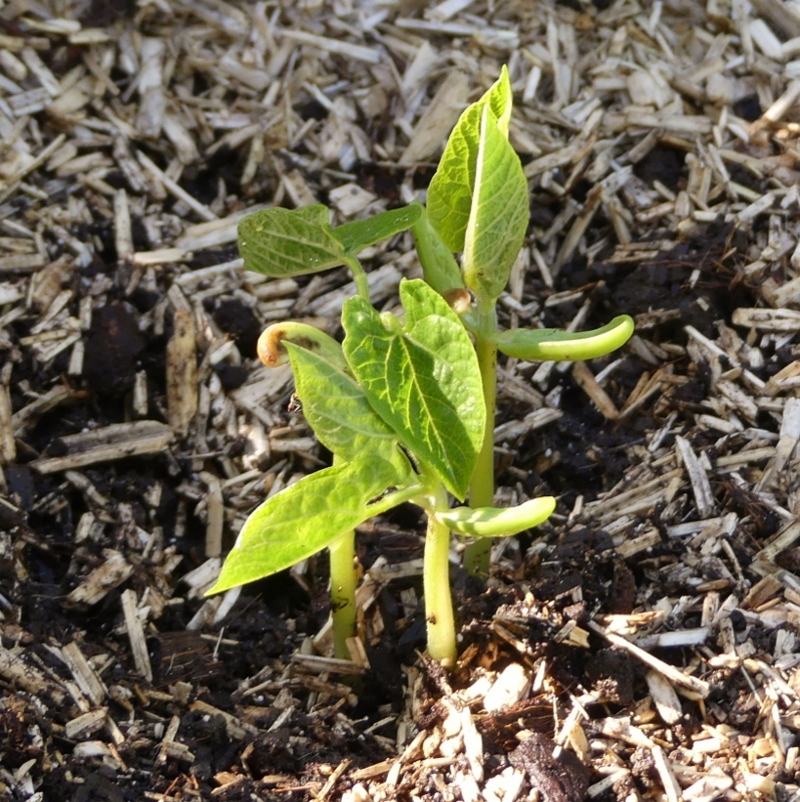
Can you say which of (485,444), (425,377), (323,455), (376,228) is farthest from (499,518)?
(323,455)

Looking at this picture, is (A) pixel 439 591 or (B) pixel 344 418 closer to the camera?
(B) pixel 344 418

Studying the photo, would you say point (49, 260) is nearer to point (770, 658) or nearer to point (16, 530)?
point (16, 530)

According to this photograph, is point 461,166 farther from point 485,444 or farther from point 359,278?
point 485,444

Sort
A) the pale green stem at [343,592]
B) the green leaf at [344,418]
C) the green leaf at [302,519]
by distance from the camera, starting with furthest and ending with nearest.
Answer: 1. the pale green stem at [343,592]
2. the green leaf at [344,418]
3. the green leaf at [302,519]

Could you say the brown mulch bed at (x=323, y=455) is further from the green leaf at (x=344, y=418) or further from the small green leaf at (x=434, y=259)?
the small green leaf at (x=434, y=259)

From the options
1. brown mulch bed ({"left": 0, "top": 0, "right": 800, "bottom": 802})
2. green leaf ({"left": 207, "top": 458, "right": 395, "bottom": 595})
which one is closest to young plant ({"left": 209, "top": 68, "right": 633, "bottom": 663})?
green leaf ({"left": 207, "top": 458, "right": 395, "bottom": 595})

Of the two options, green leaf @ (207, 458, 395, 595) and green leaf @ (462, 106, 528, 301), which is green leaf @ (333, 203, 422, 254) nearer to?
green leaf @ (462, 106, 528, 301)

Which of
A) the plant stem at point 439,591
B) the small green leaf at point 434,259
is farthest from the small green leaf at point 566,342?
the plant stem at point 439,591
